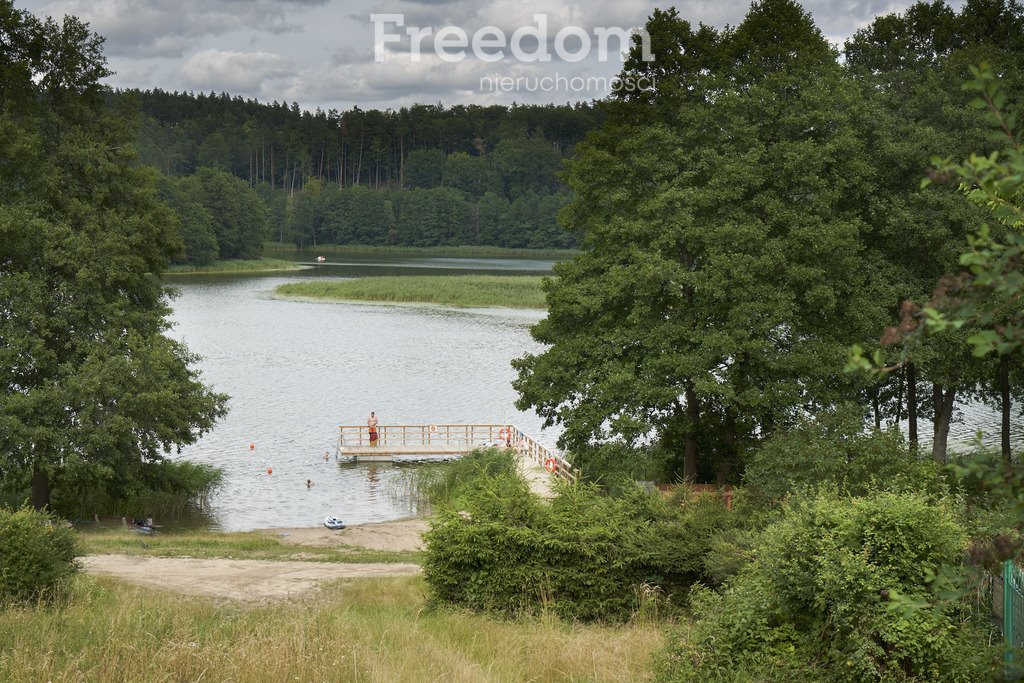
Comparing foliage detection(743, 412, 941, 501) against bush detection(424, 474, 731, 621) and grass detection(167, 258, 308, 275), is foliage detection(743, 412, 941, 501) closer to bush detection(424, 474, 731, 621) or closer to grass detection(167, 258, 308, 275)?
bush detection(424, 474, 731, 621)

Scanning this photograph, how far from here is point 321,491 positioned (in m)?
32.0

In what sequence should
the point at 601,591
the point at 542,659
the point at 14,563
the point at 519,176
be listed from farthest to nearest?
1. the point at 519,176
2. the point at 601,591
3. the point at 14,563
4. the point at 542,659

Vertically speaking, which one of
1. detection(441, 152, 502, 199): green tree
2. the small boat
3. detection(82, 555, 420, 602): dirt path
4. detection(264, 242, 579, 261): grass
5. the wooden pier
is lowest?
the small boat

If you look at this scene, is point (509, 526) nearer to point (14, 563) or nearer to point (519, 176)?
point (14, 563)

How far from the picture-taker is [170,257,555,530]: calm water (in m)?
31.4

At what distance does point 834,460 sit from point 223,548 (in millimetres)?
13096

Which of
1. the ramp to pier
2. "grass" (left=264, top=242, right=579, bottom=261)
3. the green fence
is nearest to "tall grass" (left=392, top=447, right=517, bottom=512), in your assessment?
the ramp to pier

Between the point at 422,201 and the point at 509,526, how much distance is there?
6138 inches

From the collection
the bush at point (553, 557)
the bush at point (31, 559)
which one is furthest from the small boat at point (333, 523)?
the bush at point (31, 559)

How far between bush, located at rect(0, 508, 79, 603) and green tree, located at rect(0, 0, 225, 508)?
1093cm

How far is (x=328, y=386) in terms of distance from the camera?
47312mm

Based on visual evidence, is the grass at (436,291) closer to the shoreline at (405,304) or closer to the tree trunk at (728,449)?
the shoreline at (405,304)

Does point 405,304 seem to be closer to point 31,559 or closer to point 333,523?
point 333,523

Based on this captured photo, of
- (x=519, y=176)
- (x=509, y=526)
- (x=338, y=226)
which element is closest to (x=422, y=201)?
(x=338, y=226)
